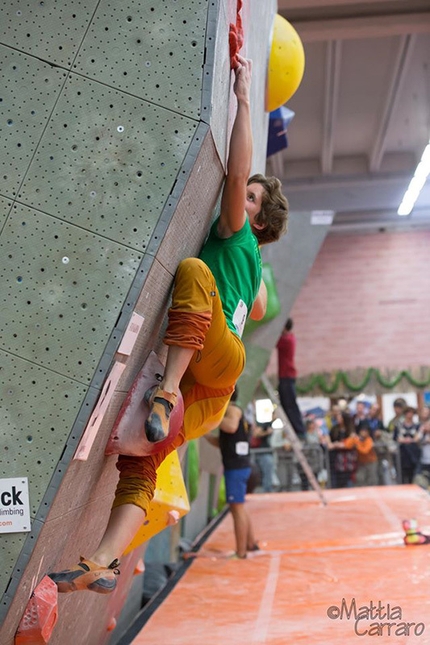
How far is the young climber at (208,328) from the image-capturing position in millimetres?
2590

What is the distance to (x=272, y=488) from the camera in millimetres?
13547

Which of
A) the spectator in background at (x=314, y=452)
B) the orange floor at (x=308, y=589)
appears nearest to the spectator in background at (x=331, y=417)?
the spectator in background at (x=314, y=452)

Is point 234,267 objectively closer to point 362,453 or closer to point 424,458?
point 424,458

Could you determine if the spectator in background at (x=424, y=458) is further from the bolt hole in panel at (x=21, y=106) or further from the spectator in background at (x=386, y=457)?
the bolt hole in panel at (x=21, y=106)

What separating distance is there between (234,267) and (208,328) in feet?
1.17

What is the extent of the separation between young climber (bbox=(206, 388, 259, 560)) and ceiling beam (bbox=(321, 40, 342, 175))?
240 inches

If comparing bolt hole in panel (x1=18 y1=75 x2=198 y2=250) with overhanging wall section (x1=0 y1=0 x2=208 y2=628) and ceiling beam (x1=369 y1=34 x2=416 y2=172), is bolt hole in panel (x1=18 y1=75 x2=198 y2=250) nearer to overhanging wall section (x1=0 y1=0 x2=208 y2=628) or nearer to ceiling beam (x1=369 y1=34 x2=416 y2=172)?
overhanging wall section (x1=0 y1=0 x2=208 y2=628)

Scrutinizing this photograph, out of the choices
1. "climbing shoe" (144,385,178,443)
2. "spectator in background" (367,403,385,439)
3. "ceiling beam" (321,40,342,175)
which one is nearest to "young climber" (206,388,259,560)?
"climbing shoe" (144,385,178,443)

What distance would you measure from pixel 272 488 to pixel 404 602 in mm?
9242

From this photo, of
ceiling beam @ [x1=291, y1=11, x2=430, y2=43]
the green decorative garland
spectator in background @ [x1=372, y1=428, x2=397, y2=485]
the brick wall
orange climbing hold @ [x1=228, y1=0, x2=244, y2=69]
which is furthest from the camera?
the brick wall

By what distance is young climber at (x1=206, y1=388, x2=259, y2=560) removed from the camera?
21.9 feet

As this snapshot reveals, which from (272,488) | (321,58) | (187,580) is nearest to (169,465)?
(187,580)

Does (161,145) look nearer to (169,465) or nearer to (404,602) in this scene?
Answer: (169,465)

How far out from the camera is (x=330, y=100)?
1217 cm
